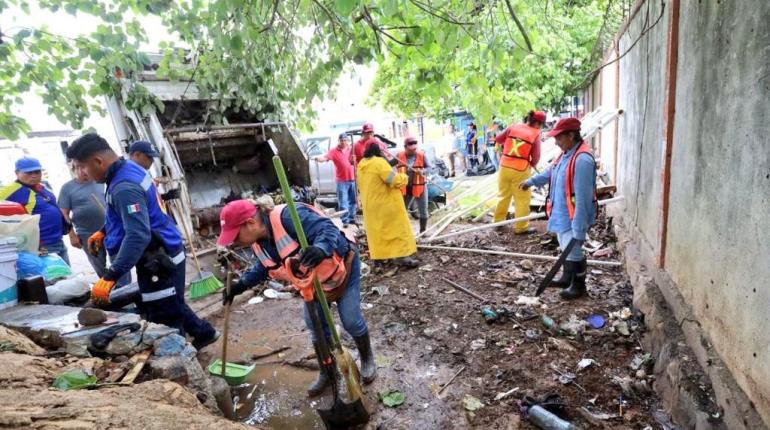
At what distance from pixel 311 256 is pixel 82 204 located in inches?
142

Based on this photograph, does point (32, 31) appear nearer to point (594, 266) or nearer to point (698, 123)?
point (698, 123)

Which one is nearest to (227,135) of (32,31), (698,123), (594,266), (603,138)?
(32,31)

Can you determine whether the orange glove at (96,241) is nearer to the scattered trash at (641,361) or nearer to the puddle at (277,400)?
the puddle at (277,400)

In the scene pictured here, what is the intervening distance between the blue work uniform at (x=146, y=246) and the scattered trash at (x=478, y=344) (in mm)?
2149

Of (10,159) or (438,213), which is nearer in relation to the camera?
(438,213)

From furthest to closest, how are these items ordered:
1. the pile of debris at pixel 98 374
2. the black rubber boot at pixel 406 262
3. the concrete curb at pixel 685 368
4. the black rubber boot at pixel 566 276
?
the black rubber boot at pixel 406 262 < the black rubber boot at pixel 566 276 < the concrete curb at pixel 685 368 < the pile of debris at pixel 98 374

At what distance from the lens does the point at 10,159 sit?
1296cm

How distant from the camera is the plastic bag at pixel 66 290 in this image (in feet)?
10.3

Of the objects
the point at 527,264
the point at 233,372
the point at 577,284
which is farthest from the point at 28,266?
the point at 527,264

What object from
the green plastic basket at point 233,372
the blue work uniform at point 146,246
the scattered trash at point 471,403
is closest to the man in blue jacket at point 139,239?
the blue work uniform at point 146,246

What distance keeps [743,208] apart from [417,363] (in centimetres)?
228

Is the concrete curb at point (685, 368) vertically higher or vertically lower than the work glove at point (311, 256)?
lower

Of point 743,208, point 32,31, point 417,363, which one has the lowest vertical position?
point 417,363

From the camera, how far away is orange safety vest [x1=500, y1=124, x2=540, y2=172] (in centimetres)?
582
